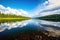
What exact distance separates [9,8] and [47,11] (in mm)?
2392

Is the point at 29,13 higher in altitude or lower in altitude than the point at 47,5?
lower

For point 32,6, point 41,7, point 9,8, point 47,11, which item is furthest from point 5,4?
point 47,11

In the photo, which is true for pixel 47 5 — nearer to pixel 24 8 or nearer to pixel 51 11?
pixel 51 11

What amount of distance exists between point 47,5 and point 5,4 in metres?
2.58

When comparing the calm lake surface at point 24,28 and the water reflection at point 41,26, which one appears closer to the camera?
the calm lake surface at point 24,28

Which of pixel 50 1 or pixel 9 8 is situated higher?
pixel 50 1

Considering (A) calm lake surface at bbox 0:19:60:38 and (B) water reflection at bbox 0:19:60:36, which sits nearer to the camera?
(A) calm lake surface at bbox 0:19:60:38

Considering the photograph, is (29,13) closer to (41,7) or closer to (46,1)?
(41,7)

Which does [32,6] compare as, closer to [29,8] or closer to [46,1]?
[29,8]

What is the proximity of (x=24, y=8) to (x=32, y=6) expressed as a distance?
0.51m

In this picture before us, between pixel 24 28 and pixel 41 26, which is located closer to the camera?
pixel 24 28

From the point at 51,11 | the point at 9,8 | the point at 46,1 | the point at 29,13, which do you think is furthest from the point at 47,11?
the point at 9,8

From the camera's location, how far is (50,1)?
6816mm

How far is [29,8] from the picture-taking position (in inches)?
274
